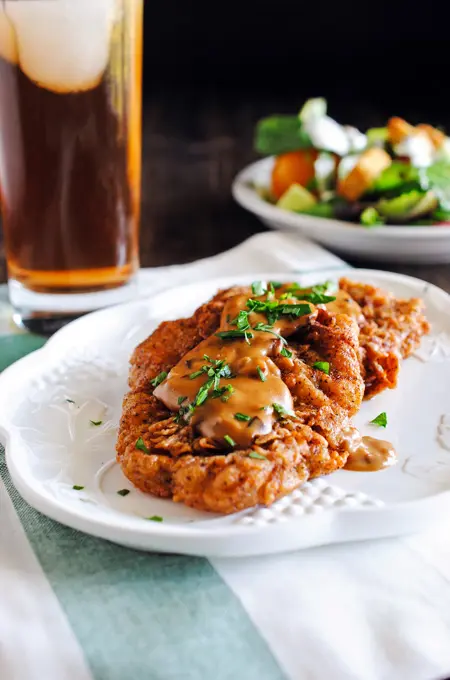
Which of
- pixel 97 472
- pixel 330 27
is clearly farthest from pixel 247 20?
pixel 97 472

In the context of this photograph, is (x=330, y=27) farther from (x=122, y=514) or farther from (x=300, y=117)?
(x=122, y=514)

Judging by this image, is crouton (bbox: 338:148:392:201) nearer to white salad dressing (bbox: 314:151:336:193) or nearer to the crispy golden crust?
white salad dressing (bbox: 314:151:336:193)

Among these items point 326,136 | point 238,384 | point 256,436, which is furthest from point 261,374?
point 326,136

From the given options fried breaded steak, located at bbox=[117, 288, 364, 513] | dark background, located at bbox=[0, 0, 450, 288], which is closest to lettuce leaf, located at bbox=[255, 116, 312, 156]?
fried breaded steak, located at bbox=[117, 288, 364, 513]

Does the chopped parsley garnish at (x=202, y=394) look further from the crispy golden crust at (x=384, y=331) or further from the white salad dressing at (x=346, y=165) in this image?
the white salad dressing at (x=346, y=165)

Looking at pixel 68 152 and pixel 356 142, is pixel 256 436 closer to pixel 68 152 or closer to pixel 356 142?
pixel 68 152

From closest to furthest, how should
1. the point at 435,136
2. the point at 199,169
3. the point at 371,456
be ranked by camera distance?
1. the point at 371,456
2. the point at 435,136
3. the point at 199,169
